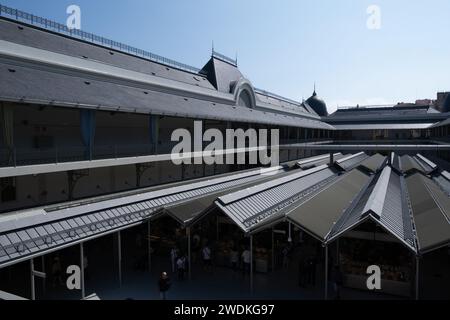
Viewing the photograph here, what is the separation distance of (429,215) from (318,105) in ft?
207

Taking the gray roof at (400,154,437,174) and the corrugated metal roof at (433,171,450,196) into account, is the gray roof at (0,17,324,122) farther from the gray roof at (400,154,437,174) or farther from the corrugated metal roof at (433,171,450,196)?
the corrugated metal roof at (433,171,450,196)

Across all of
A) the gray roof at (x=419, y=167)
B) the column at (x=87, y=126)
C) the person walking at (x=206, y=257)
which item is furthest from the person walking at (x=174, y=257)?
the gray roof at (x=419, y=167)

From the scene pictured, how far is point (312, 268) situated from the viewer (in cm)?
1556

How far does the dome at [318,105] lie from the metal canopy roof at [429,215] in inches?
2105

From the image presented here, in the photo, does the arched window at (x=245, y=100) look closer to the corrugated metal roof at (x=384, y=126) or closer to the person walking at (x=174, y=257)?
the person walking at (x=174, y=257)

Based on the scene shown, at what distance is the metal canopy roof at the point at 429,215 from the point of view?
13.1 meters

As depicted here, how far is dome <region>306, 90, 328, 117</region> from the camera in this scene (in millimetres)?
76812

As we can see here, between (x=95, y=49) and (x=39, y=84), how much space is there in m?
10.6

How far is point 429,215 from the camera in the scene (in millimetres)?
16406

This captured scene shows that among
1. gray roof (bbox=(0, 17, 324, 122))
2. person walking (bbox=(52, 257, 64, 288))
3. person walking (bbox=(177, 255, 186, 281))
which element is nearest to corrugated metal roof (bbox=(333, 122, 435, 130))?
gray roof (bbox=(0, 17, 324, 122))

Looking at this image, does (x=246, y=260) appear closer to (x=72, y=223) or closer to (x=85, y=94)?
(x=72, y=223)

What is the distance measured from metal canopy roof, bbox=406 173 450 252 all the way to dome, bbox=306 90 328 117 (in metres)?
53.5

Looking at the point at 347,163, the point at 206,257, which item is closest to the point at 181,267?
the point at 206,257
